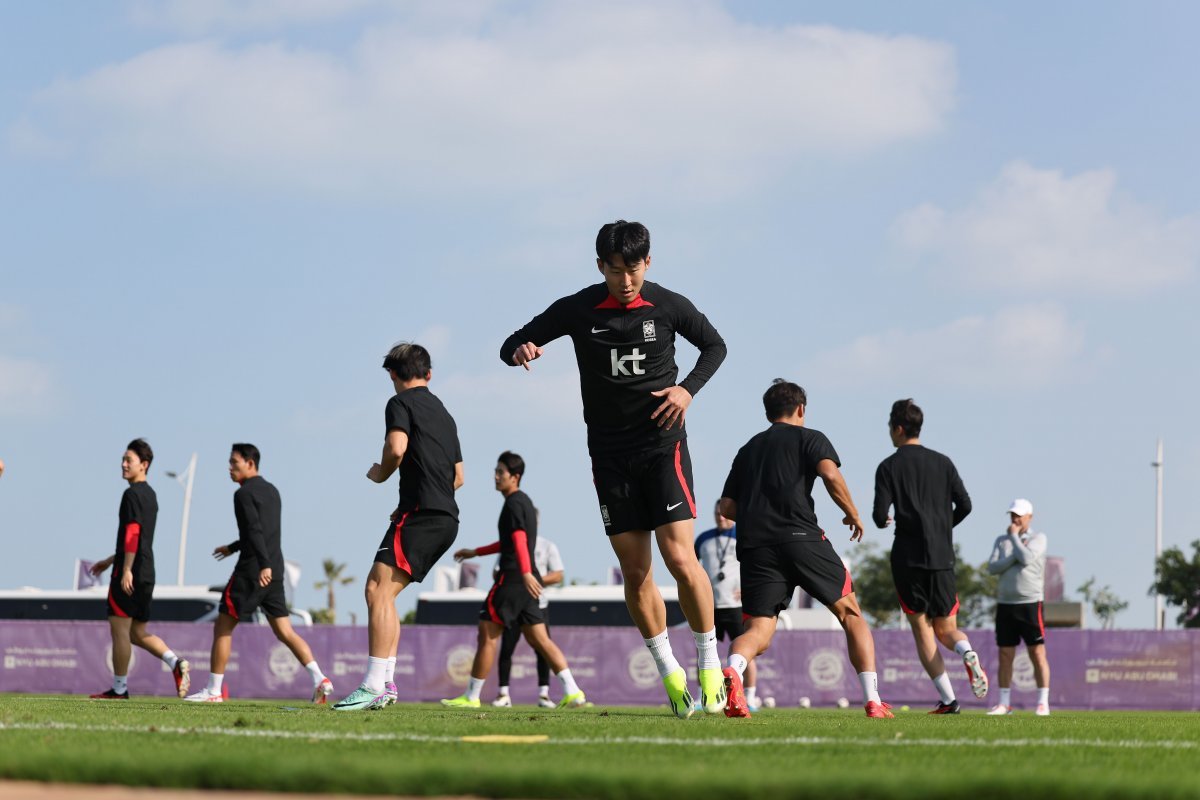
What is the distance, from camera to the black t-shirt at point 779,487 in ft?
29.8

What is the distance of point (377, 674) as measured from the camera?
27.7 ft

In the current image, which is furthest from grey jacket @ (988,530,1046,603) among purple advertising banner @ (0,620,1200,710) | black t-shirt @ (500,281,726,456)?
purple advertising banner @ (0,620,1200,710)

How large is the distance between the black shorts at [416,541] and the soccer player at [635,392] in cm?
143

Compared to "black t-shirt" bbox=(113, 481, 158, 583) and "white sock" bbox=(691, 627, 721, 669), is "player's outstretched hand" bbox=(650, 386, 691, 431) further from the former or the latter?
"black t-shirt" bbox=(113, 481, 158, 583)

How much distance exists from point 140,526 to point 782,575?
22.5ft

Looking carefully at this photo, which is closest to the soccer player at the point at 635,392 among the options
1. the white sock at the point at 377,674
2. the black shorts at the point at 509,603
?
the white sock at the point at 377,674

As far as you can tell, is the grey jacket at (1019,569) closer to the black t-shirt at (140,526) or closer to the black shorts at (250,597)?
the black shorts at (250,597)

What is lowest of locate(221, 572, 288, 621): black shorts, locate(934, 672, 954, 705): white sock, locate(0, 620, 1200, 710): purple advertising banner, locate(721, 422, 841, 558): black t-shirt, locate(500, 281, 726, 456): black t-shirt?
locate(0, 620, 1200, 710): purple advertising banner

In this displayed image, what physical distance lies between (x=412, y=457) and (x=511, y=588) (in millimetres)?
5633

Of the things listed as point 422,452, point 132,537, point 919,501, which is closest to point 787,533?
point 422,452

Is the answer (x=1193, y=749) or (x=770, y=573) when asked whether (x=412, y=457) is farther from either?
(x=1193, y=749)

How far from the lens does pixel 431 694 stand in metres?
25.5

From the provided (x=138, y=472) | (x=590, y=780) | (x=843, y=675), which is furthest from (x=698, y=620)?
(x=843, y=675)

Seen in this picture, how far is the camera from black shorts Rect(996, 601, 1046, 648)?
13469mm
